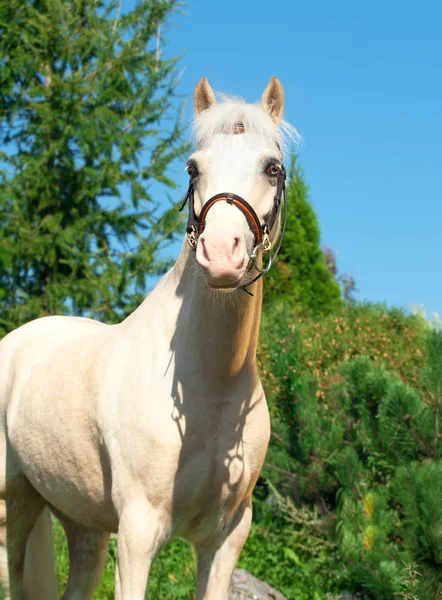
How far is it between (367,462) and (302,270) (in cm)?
538

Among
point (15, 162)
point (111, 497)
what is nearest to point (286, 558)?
point (111, 497)

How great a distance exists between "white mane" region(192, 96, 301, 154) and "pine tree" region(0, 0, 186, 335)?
26.0 ft

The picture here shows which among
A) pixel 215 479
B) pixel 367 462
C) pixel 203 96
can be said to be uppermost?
pixel 203 96

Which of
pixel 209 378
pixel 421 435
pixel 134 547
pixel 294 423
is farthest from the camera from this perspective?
pixel 294 423

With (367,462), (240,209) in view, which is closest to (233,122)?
(240,209)

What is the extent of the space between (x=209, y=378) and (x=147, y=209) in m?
8.88

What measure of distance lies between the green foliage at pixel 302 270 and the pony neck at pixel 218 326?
6.79m

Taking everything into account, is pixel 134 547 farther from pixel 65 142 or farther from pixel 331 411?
pixel 65 142

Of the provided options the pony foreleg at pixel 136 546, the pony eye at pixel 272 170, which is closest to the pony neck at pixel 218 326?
the pony eye at pixel 272 170

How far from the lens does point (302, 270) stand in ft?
33.1

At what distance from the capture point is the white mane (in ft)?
7.86

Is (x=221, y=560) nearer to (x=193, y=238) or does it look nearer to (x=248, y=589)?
(x=193, y=238)

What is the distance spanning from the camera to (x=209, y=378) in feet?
8.20

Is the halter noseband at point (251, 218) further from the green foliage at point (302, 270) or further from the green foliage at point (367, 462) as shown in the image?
the green foliage at point (302, 270)
